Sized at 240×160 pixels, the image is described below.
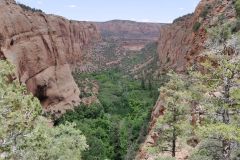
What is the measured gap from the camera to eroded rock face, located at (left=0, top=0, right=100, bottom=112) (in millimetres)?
62506

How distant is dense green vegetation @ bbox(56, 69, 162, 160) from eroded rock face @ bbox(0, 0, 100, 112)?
4.36 metres

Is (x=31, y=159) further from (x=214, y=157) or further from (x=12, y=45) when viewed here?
(x=12, y=45)

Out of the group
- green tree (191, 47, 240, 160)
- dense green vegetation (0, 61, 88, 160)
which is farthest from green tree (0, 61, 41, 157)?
green tree (191, 47, 240, 160)

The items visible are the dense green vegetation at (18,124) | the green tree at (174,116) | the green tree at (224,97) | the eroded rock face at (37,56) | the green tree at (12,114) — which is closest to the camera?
the green tree at (12,114)

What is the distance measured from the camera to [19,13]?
230ft

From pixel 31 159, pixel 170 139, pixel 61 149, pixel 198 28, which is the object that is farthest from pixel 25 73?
pixel 31 159

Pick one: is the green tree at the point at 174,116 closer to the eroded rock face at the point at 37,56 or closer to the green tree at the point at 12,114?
the green tree at the point at 12,114

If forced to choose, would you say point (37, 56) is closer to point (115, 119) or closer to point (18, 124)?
point (115, 119)

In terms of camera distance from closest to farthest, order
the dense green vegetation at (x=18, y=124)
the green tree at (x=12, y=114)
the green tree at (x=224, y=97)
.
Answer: the green tree at (x=12, y=114)
the dense green vegetation at (x=18, y=124)
the green tree at (x=224, y=97)

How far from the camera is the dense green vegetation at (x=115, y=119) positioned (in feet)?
173

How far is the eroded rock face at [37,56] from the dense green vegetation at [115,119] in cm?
436

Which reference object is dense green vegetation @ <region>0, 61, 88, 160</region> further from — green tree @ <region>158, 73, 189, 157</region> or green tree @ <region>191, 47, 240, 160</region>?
green tree @ <region>158, 73, 189, 157</region>

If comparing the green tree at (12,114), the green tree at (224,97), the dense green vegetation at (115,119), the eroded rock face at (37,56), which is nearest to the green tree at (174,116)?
the green tree at (224,97)

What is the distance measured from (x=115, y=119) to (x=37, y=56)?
17.9 meters
